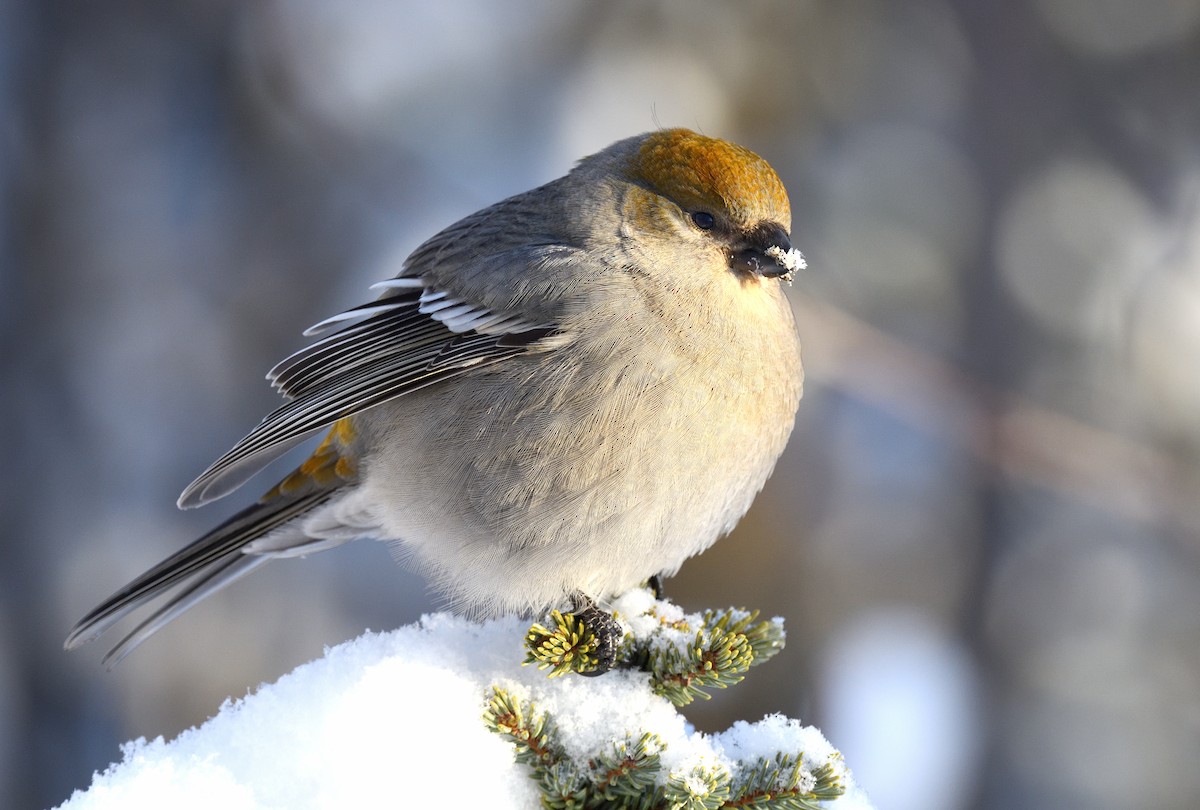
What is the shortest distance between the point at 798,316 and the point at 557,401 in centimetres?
283

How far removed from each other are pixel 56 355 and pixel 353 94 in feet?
6.20

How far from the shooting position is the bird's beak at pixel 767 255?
8.08 ft

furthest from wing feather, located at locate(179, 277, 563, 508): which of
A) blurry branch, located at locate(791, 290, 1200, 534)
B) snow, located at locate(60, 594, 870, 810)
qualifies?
blurry branch, located at locate(791, 290, 1200, 534)

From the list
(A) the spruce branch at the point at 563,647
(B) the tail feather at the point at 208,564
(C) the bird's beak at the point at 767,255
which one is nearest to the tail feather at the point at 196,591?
(B) the tail feather at the point at 208,564

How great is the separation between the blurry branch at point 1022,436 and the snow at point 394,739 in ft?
11.5

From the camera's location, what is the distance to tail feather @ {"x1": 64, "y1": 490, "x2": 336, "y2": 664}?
282 centimetres

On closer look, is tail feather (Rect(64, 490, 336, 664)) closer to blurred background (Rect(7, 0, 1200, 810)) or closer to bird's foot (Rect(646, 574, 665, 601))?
bird's foot (Rect(646, 574, 665, 601))

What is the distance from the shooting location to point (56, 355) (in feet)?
15.1

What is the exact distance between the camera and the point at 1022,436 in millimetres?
5250

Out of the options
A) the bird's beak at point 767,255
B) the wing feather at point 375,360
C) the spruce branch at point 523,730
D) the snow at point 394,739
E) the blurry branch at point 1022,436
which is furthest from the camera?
the blurry branch at point 1022,436

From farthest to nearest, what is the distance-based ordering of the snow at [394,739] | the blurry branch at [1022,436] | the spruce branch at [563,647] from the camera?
the blurry branch at [1022,436] → the spruce branch at [563,647] → the snow at [394,739]

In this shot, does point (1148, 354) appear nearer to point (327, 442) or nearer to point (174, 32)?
point (327, 442)

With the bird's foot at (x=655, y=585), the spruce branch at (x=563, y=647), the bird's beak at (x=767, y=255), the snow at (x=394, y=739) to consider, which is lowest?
the snow at (x=394, y=739)

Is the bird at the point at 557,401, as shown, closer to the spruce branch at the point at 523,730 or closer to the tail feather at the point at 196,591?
the tail feather at the point at 196,591
